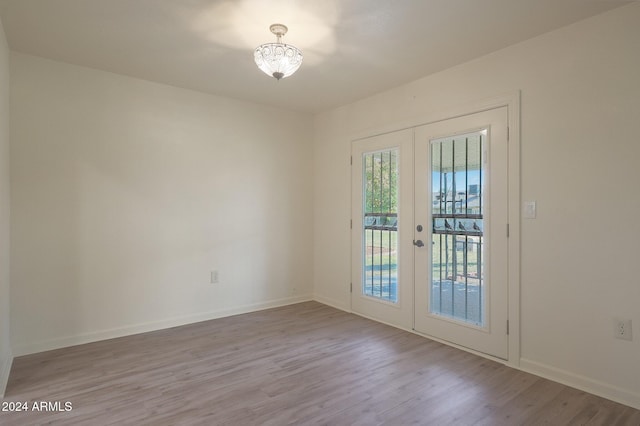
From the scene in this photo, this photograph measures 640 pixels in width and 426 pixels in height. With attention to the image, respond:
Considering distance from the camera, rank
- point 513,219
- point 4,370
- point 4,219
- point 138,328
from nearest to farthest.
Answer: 1. point 4,370
2. point 4,219
3. point 513,219
4. point 138,328

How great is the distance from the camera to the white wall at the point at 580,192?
235 cm

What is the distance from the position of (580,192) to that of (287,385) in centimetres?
258

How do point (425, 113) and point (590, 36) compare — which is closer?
point (590, 36)

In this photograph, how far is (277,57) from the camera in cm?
249

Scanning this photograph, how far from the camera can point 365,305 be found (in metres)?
4.29

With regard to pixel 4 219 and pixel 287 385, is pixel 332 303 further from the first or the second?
pixel 4 219

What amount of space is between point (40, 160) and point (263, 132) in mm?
2378

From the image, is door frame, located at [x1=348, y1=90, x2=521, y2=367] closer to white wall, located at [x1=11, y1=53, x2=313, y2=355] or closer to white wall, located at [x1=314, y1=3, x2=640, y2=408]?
white wall, located at [x1=314, y1=3, x2=640, y2=408]

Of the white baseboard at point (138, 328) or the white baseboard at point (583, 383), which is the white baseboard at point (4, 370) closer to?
the white baseboard at point (138, 328)

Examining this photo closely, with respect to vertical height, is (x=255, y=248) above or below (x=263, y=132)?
below

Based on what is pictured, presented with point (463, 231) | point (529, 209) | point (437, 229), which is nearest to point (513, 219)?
point (529, 209)

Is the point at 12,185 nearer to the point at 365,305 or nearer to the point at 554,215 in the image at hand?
the point at 365,305

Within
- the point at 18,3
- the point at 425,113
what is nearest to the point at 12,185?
the point at 18,3

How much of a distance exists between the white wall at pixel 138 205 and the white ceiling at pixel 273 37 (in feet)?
1.22
